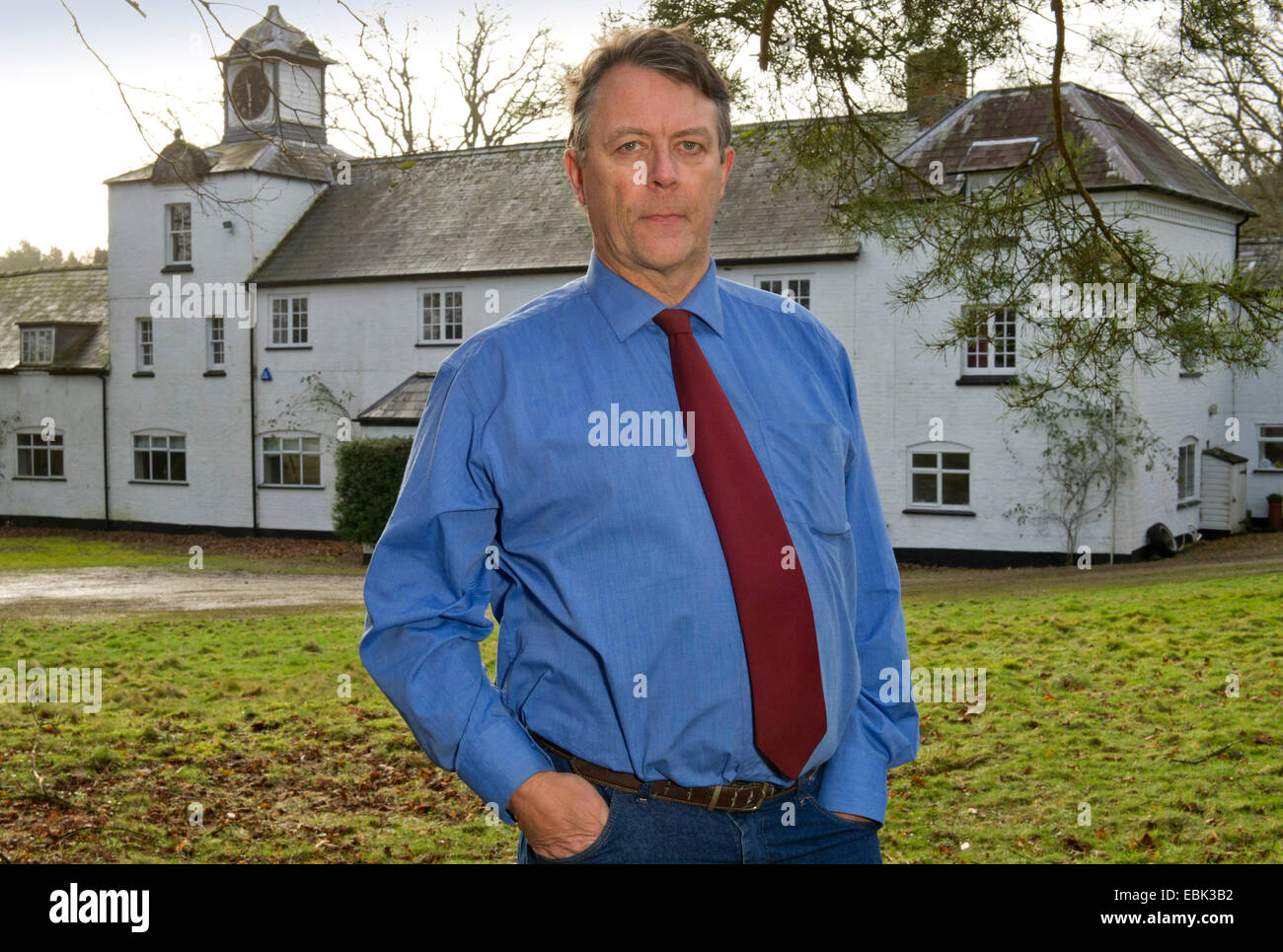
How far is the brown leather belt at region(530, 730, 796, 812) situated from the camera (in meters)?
2.39

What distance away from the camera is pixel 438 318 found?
2931 centimetres

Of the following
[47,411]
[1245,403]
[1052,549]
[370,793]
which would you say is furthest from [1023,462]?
[47,411]

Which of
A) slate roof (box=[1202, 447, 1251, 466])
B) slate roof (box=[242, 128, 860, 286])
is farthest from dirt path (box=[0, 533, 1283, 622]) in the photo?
slate roof (box=[242, 128, 860, 286])

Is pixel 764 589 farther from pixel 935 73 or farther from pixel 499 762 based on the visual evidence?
pixel 935 73

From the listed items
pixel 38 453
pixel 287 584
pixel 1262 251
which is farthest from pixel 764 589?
pixel 38 453

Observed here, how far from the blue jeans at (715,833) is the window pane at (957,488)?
73.8 ft

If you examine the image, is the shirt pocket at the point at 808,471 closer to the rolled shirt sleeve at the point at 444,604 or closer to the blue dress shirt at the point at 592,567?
the blue dress shirt at the point at 592,567

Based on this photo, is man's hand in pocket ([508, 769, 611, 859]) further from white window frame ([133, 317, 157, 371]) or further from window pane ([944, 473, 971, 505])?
white window frame ([133, 317, 157, 371])

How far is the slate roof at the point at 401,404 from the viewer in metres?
27.9

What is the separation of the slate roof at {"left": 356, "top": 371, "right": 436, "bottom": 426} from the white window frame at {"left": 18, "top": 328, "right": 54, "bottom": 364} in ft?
40.1
